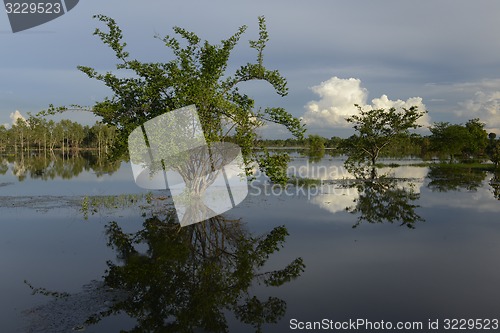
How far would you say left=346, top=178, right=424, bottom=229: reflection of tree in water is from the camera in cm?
2317

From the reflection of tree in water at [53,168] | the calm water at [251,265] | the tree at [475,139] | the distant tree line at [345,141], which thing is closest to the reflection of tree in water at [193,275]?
the calm water at [251,265]

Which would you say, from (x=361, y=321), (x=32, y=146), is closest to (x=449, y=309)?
(x=361, y=321)

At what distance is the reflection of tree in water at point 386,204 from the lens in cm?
2317

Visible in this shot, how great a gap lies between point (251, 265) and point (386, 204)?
1635 cm

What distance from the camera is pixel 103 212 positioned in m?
25.7

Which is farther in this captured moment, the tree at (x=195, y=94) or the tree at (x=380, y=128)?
the tree at (x=380, y=128)

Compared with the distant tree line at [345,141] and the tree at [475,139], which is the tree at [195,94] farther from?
the tree at [475,139]

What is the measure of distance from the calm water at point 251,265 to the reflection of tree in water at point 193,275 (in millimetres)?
59

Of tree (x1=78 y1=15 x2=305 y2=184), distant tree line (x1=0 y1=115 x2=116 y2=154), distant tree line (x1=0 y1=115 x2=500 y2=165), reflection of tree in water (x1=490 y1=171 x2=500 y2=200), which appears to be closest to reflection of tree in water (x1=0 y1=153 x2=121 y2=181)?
distant tree line (x1=0 y1=115 x2=500 y2=165)

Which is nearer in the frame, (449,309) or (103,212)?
(449,309)

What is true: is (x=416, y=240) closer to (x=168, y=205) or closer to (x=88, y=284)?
(x=88, y=284)

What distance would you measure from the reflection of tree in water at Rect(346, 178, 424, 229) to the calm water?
180 mm

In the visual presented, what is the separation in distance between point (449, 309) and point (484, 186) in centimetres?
3157

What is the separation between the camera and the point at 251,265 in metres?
14.7
